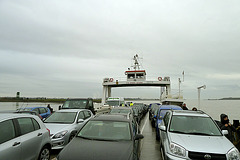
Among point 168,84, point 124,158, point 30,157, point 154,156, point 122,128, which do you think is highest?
point 168,84

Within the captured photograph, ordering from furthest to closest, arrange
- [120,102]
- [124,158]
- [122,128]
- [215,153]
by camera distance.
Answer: [120,102], [122,128], [215,153], [124,158]

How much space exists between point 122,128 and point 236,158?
105 inches

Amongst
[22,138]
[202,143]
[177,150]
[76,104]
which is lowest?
[177,150]

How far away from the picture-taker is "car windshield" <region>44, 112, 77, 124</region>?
21.5ft

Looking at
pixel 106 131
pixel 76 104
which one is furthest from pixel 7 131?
pixel 76 104

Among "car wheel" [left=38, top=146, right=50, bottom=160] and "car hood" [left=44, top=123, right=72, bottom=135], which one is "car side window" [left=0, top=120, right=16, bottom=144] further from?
"car hood" [left=44, top=123, right=72, bottom=135]

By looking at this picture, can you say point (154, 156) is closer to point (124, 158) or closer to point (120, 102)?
point (124, 158)

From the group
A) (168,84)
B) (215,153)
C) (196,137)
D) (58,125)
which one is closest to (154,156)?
(196,137)

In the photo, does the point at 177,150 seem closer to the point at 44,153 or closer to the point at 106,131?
the point at 106,131

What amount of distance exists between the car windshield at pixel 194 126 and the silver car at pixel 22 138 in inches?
141

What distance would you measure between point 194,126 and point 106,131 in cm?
270

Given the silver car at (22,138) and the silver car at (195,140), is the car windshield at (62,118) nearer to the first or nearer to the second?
the silver car at (22,138)

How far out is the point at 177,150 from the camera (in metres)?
3.81

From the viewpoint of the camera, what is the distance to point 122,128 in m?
4.23
